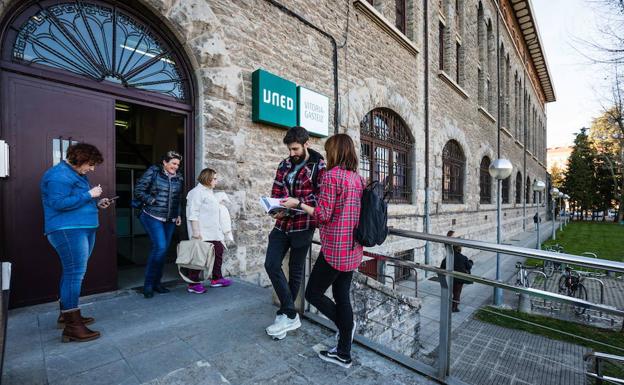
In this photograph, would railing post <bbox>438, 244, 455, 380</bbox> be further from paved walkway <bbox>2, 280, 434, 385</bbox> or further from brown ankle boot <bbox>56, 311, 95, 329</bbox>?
brown ankle boot <bbox>56, 311, 95, 329</bbox>

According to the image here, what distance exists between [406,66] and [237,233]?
695cm

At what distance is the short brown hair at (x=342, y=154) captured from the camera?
2117mm

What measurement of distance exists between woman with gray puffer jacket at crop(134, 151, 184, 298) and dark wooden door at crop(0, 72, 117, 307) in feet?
2.03

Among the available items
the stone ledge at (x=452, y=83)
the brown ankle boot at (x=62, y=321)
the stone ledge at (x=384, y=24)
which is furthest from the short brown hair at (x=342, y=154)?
the stone ledge at (x=452, y=83)

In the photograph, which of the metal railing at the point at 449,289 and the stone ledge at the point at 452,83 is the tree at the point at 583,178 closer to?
the stone ledge at the point at 452,83

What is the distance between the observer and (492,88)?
630 inches

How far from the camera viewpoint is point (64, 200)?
239 cm

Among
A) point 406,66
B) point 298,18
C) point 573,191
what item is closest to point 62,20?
point 298,18

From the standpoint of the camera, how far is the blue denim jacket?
2.39 metres

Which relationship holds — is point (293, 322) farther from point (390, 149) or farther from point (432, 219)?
point (432, 219)

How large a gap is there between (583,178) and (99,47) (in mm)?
55300

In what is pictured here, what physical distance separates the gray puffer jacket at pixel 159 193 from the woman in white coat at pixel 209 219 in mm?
167

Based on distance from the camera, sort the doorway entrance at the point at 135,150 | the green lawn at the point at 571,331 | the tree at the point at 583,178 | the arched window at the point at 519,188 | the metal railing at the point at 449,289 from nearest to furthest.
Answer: the metal railing at the point at 449,289 → the green lawn at the point at 571,331 → the doorway entrance at the point at 135,150 → the arched window at the point at 519,188 → the tree at the point at 583,178

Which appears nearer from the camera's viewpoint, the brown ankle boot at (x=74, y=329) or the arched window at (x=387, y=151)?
the brown ankle boot at (x=74, y=329)
